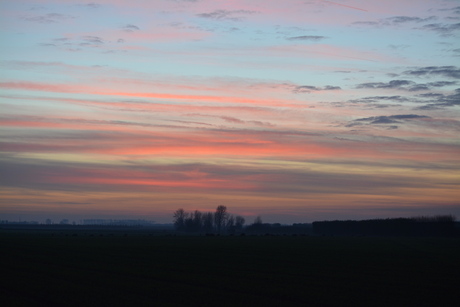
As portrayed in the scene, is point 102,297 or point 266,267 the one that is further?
point 266,267

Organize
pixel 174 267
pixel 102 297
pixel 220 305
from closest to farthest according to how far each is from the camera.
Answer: pixel 220 305, pixel 102 297, pixel 174 267

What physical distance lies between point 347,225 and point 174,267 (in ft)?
526

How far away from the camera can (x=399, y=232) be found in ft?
509

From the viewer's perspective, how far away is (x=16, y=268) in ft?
117

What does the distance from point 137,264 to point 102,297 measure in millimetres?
17056

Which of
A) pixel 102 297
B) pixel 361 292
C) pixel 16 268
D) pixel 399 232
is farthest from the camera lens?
pixel 399 232

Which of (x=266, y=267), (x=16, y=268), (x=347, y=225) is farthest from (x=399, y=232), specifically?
(x=16, y=268)

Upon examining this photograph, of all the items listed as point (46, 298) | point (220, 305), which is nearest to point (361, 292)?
point (220, 305)

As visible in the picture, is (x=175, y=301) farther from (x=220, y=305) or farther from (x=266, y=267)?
(x=266, y=267)

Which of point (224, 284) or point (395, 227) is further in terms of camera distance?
point (395, 227)

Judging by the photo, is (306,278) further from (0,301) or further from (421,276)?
(0,301)

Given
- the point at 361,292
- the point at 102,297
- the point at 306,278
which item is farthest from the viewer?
the point at 306,278

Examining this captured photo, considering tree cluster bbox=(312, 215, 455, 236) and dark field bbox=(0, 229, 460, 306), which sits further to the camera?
tree cluster bbox=(312, 215, 455, 236)

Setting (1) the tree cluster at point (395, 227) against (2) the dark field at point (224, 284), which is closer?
(2) the dark field at point (224, 284)
